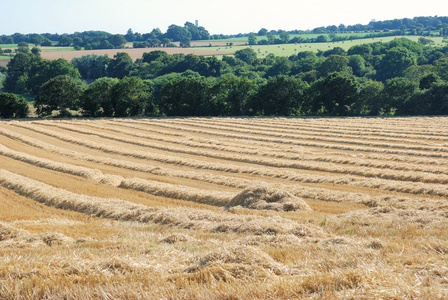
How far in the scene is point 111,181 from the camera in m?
24.6

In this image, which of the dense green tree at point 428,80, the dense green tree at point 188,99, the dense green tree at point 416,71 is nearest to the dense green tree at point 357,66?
the dense green tree at point 416,71

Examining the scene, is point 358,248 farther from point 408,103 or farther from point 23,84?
point 23,84

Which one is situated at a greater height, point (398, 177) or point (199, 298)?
point (199, 298)

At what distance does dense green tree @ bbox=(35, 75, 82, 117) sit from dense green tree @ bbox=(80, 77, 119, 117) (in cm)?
176

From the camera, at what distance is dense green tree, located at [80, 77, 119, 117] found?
70875 mm

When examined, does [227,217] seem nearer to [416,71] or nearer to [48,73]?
[416,71]

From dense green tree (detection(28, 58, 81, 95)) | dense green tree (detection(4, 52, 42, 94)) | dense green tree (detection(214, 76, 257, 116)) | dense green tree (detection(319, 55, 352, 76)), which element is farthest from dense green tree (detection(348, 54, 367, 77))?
dense green tree (detection(4, 52, 42, 94))

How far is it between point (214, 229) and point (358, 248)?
561 cm

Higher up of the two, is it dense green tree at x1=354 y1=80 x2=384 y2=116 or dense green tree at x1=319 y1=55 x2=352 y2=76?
dense green tree at x1=319 y1=55 x2=352 y2=76

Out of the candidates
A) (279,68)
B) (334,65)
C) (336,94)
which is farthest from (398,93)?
(279,68)

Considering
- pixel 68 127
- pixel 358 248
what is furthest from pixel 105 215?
pixel 68 127

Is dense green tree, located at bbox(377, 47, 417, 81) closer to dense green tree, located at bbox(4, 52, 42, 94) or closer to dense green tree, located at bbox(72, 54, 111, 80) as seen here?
dense green tree, located at bbox(72, 54, 111, 80)

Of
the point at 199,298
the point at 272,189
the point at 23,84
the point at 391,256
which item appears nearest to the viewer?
the point at 199,298

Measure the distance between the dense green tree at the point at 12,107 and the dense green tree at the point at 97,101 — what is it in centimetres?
960
